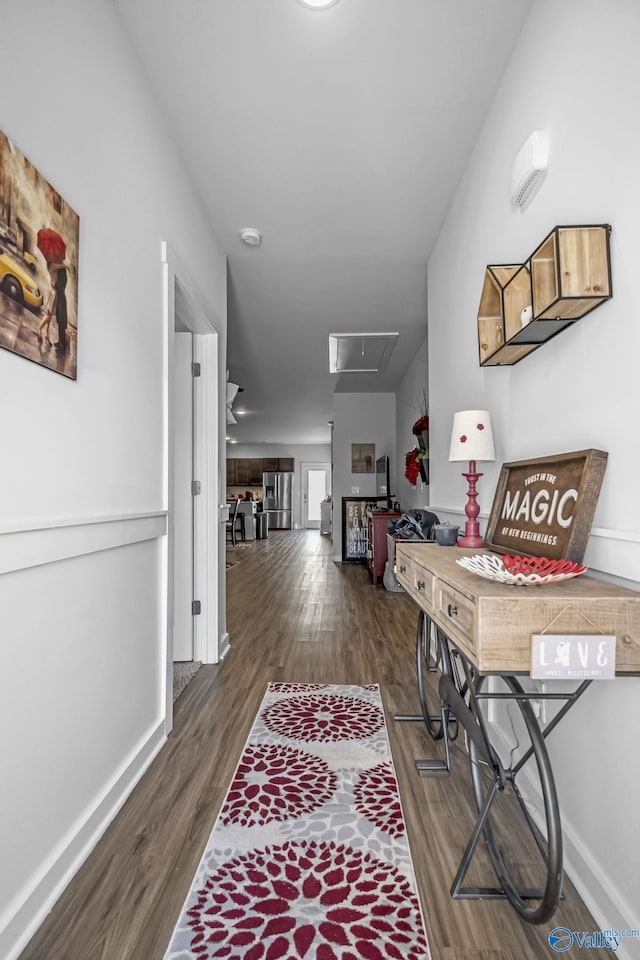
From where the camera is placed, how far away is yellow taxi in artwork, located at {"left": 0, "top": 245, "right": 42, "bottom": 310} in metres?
1.14

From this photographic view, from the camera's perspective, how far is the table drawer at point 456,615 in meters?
1.12

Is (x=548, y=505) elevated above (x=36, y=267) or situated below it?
below

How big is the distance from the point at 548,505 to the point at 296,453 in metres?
13.9

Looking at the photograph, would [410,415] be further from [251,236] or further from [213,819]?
[213,819]

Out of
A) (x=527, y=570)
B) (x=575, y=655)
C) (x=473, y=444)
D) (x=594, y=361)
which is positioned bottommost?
(x=575, y=655)

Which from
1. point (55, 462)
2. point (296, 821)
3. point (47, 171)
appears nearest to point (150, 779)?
point (296, 821)

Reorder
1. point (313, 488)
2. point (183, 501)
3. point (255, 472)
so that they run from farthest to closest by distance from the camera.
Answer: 1. point (313, 488)
2. point (255, 472)
3. point (183, 501)

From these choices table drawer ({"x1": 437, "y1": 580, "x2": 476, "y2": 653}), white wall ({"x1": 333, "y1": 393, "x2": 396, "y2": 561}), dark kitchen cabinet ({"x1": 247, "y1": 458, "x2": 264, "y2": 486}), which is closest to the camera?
table drawer ({"x1": 437, "y1": 580, "x2": 476, "y2": 653})

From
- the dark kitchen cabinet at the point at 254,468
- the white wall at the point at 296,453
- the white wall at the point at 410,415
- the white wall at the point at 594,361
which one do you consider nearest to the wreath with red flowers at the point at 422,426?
the white wall at the point at 410,415

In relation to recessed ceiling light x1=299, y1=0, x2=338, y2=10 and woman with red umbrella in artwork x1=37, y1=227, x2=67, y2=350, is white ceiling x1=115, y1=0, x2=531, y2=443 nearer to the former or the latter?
recessed ceiling light x1=299, y1=0, x2=338, y2=10

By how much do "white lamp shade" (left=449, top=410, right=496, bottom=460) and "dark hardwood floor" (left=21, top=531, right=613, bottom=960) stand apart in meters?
Answer: 1.20

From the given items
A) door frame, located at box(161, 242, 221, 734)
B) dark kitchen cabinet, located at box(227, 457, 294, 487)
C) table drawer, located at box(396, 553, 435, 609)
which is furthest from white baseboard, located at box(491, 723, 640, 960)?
dark kitchen cabinet, located at box(227, 457, 294, 487)

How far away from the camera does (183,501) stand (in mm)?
3160

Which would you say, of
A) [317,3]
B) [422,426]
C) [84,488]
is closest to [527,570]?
[84,488]
